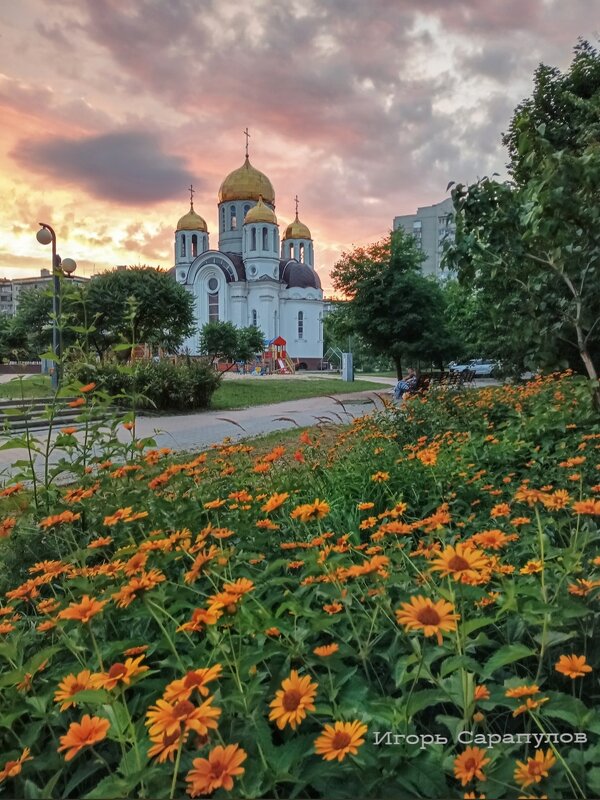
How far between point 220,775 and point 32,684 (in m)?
0.72

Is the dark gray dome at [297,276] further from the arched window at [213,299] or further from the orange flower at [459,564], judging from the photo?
the orange flower at [459,564]

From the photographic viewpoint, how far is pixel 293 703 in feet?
3.22

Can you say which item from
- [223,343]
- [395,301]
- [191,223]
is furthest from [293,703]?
[191,223]

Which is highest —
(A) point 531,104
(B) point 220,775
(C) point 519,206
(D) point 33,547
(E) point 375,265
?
(A) point 531,104

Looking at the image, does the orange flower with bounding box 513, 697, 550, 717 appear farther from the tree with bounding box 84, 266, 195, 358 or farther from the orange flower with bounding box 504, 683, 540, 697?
the tree with bounding box 84, 266, 195, 358

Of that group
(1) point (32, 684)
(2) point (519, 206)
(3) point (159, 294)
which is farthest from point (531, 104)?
(3) point (159, 294)

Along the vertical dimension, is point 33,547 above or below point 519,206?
below

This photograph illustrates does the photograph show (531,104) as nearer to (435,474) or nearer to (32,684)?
(435,474)

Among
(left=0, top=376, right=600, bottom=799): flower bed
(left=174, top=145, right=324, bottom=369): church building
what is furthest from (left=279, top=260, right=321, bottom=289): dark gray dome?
(left=0, top=376, right=600, bottom=799): flower bed

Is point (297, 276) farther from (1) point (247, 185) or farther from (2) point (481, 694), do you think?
(2) point (481, 694)

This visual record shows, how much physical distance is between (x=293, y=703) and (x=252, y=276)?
6433cm

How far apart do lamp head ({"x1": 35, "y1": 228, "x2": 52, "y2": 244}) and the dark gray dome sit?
52688mm

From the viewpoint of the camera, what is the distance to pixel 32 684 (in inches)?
53.4

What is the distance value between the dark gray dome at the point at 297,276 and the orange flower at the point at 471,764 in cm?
6546
